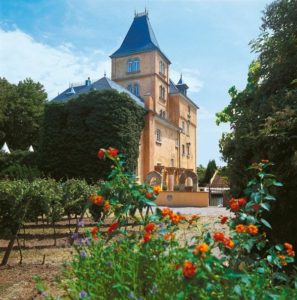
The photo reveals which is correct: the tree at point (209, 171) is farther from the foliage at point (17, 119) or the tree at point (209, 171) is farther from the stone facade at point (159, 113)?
the foliage at point (17, 119)

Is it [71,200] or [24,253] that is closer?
[24,253]

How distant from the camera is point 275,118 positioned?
5098mm

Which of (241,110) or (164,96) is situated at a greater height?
(164,96)

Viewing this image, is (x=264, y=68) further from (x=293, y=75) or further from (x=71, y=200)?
(x=71, y=200)

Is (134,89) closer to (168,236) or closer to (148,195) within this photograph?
(148,195)

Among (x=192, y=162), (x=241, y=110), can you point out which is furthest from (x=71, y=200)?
(x=192, y=162)

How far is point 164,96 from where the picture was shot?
155 ft

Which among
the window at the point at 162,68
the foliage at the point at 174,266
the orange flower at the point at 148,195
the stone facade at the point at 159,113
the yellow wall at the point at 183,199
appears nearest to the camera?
the foliage at the point at 174,266

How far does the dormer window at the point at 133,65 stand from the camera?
44.8m

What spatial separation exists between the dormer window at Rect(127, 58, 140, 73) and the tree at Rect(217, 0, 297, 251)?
3776cm

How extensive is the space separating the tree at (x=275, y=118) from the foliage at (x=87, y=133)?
76.1 ft

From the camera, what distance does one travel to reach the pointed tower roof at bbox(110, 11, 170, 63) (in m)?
44.8

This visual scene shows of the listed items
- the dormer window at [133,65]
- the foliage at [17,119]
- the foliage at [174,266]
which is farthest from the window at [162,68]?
the foliage at [174,266]

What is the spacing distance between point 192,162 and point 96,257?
5088 cm
